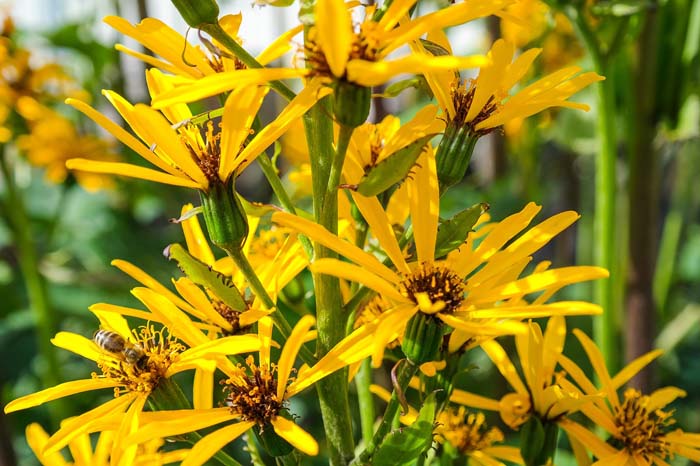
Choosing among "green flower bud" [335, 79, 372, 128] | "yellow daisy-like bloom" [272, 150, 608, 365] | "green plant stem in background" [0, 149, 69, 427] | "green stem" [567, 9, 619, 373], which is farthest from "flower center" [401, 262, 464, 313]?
"green plant stem in background" [0, 149, 69, 427]

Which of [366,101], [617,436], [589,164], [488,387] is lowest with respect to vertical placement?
[488,387]

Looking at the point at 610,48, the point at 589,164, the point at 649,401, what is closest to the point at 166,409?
the point at 649,401

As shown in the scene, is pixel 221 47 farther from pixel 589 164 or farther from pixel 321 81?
pixel 589 164

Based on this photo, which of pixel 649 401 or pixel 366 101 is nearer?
pixel 366 101

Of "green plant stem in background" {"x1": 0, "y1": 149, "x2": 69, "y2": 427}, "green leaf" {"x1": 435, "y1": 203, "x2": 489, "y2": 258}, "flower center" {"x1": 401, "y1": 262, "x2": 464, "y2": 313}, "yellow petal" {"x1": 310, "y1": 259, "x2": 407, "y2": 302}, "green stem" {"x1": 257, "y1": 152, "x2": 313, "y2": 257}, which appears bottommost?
"green plant stem in background" {"x1": 0, "y1": 149, "x2": 69, "y2": 427}

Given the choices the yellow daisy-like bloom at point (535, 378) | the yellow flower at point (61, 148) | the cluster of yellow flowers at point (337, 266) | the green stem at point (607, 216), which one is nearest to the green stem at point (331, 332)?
the cluster of yellow flowers at point (337, 266)

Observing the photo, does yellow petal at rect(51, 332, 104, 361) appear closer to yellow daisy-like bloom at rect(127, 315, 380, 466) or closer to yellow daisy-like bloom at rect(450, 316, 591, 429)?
yellow daisy-like bloom at rect(127, 315, 380, 466)

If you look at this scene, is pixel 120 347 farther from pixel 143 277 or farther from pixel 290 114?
pixel 290 114
